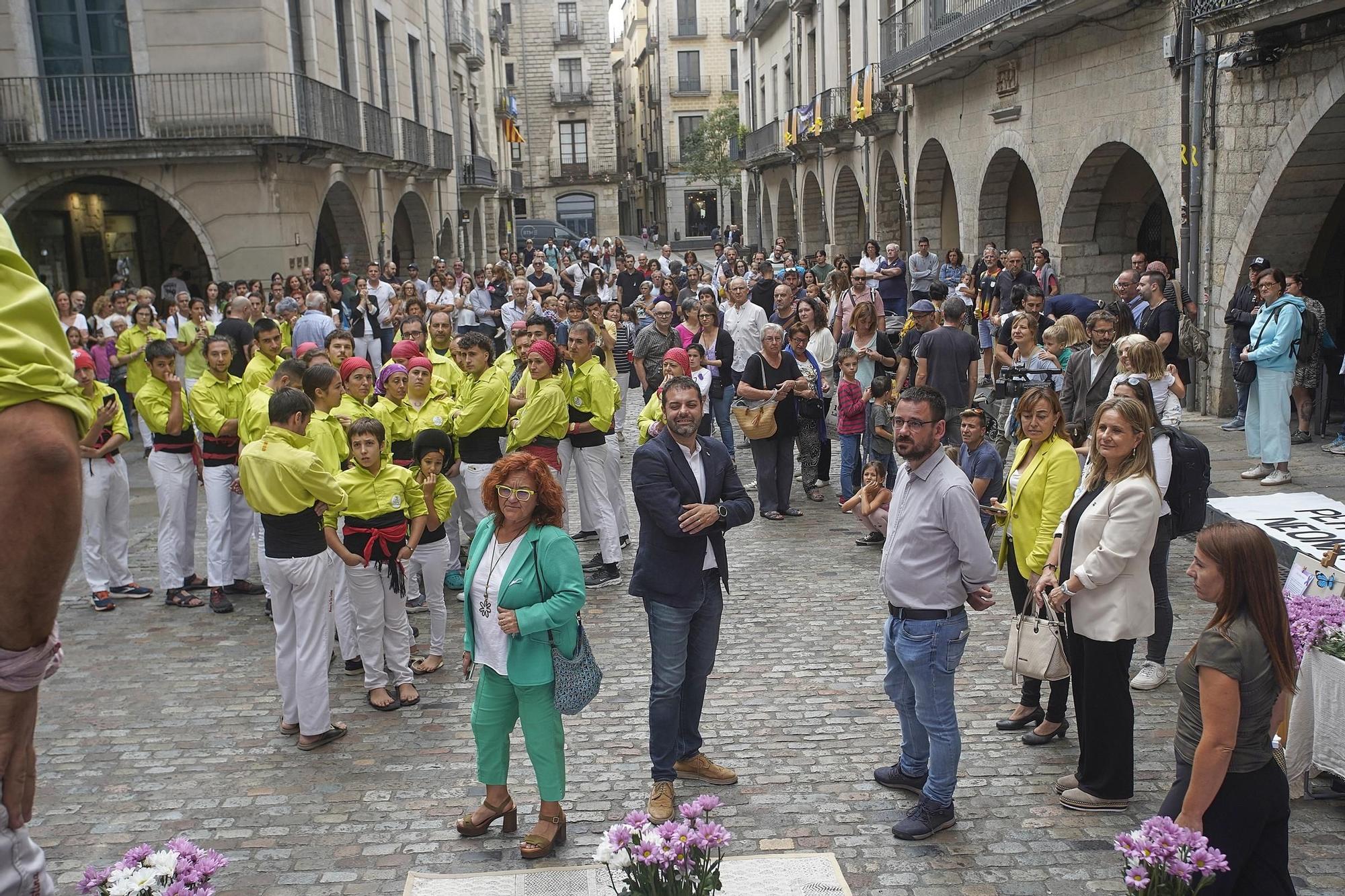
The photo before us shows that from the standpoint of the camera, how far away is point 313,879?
5.04 metres

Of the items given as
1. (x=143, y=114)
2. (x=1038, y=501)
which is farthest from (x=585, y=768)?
(x=143, y=114)

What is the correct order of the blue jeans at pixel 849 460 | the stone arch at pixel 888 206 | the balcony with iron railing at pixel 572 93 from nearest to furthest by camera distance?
1. the blue jeans at pixel 849 460
2. the stone arch at pixel 888 206
3. the balcony with iron railing at pixel 572 93

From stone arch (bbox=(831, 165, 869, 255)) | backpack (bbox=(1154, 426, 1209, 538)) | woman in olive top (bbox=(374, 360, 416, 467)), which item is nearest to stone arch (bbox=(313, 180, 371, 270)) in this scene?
stone arch (bbox=(831, 165, 869, 255))

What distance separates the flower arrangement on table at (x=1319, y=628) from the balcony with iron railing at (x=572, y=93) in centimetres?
6454

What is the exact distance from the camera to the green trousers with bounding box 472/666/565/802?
5133mm

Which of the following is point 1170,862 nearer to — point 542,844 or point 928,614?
point 928,614

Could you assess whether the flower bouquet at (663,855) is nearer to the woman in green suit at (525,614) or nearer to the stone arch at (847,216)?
the woman in green suit at (525,614)

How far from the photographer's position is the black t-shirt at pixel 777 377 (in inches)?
425

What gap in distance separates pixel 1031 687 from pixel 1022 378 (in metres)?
4.49

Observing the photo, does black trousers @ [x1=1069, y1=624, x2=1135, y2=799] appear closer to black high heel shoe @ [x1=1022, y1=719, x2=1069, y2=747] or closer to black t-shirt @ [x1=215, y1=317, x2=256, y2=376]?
black high heel shoe @ [x1=1022, y1=719, x2=1069, y2=747]

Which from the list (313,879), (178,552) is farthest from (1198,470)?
(178,552)

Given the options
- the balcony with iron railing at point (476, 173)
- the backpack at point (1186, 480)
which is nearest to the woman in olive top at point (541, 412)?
the backpack at point (1186, 480)

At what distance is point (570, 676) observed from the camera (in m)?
5.11

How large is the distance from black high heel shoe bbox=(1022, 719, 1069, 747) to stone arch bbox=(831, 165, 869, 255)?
26.9 metres
